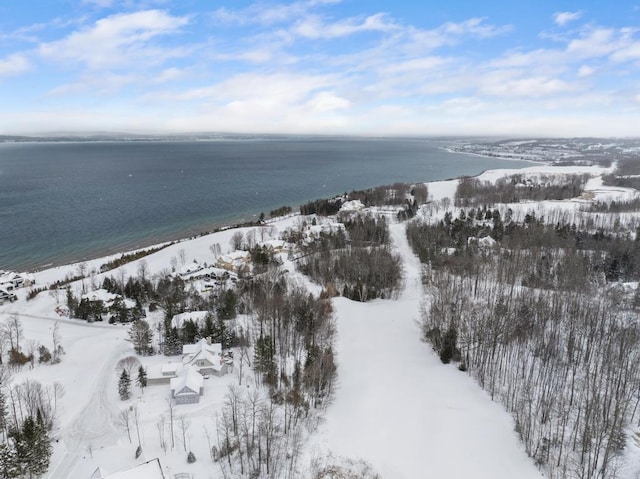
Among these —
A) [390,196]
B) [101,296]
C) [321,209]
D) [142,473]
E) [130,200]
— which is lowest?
[101,296]

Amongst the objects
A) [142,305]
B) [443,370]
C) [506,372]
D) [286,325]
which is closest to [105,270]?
[142,305]

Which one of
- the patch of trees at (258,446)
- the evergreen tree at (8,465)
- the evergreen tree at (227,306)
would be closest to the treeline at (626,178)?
the evergreen tree at (227,306)

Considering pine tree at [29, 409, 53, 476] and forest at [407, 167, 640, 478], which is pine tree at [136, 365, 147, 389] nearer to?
pine tree at [29, 409, 53, 476]

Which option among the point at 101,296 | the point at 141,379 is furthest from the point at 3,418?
the point at 101,296

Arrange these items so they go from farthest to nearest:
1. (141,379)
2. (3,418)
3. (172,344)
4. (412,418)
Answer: (172,344) < (141,379) < (412,418) < (3,418)

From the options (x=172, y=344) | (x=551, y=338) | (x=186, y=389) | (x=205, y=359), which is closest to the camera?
(x=186, y=389)

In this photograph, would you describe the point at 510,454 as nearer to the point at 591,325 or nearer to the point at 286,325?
the point at 591,325

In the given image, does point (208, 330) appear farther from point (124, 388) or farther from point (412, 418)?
point (412, 418)
